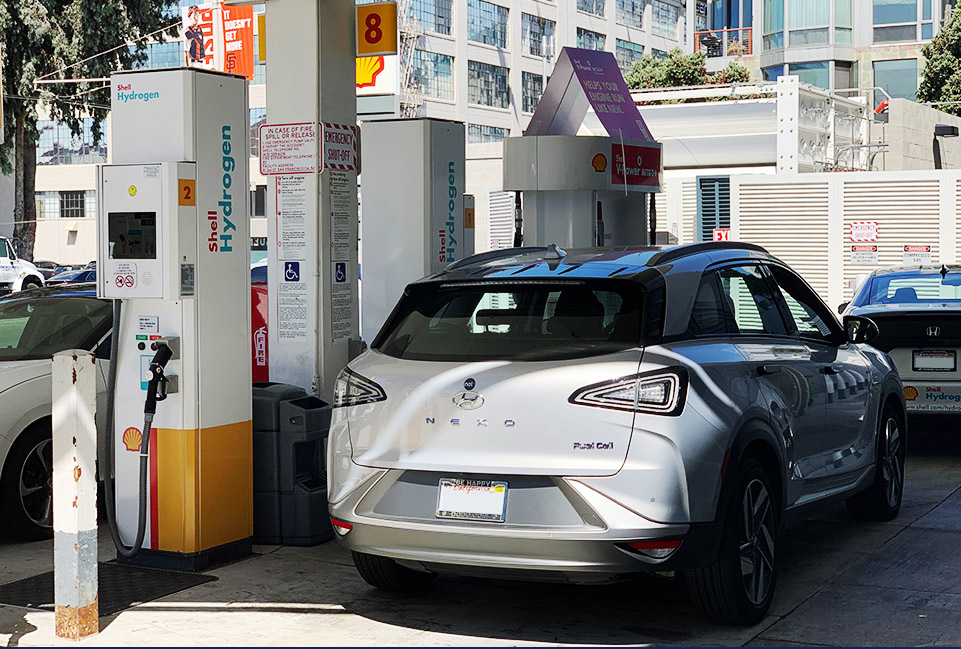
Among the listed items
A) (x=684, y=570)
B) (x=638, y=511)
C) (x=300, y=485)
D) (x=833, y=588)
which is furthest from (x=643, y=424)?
(x=300, y=485)

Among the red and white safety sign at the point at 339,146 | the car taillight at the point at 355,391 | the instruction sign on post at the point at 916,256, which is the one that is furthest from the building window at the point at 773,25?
the car taillight at the point at 355,391

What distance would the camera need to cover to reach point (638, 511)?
4980 mm

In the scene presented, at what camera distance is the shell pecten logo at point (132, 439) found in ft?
22.2

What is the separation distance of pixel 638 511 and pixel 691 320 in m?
1.00

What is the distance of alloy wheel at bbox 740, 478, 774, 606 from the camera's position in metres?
5.55

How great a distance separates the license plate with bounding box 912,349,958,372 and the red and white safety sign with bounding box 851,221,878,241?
12071 millimetres

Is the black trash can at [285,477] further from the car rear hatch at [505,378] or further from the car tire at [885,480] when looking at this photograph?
the car tire at [885,480]

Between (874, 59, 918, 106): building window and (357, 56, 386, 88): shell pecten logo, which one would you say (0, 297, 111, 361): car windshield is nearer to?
(357, 56, 386, 88): shell pecten logo

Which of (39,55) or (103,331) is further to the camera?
(39,55)

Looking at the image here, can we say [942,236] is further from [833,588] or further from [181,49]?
[181,49]

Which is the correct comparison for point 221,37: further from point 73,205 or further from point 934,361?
point 73,205

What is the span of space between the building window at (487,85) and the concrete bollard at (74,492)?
54779mm

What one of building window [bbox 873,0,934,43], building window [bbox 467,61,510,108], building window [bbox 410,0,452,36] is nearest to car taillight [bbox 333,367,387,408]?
building window [bbox 873,0,934,43]

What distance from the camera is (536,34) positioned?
65.0 m
